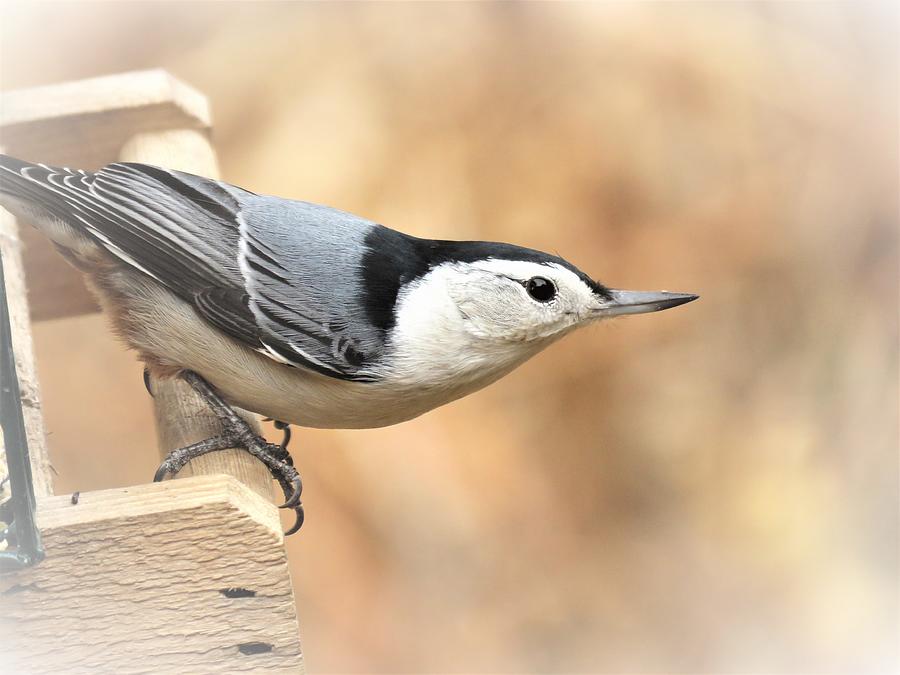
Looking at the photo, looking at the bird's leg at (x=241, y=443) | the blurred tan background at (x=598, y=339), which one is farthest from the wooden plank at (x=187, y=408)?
the blurred tan background at (x=598, y=339)

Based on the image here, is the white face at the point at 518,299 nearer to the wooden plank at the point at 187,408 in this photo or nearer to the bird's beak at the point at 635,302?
the bird's beak at the point at 635,302

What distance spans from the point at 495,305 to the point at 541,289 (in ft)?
0.22

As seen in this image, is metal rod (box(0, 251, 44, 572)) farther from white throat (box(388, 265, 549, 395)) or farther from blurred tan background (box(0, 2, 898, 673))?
blurred tan background (box(0, 2, 898, 673))

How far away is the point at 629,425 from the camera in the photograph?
2.54m

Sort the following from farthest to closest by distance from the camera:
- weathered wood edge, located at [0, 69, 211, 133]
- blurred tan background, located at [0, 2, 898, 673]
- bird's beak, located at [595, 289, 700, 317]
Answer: blurred tan background, located at [0, 2, 898, 673], weathered wood edge, located at [0, 69, 211, 133], bird's beak, located at [595, 289, 700, 317]

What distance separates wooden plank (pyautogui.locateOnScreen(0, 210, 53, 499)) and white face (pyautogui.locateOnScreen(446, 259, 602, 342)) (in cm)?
57

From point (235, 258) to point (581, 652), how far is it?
1633 mm

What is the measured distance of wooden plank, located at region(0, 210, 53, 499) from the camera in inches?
48.4

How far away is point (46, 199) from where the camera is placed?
4.44ft

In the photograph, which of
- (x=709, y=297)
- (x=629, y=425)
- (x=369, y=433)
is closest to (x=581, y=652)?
(x=629, y=425)

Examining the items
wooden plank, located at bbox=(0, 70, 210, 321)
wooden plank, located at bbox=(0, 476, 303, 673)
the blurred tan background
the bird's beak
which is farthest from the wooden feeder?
the blurred tan background

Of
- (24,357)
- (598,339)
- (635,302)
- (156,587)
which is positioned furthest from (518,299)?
(598,339)

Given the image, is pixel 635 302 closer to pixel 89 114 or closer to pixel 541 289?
pixel 541 289

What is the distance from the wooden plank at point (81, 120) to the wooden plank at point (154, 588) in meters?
0.80
